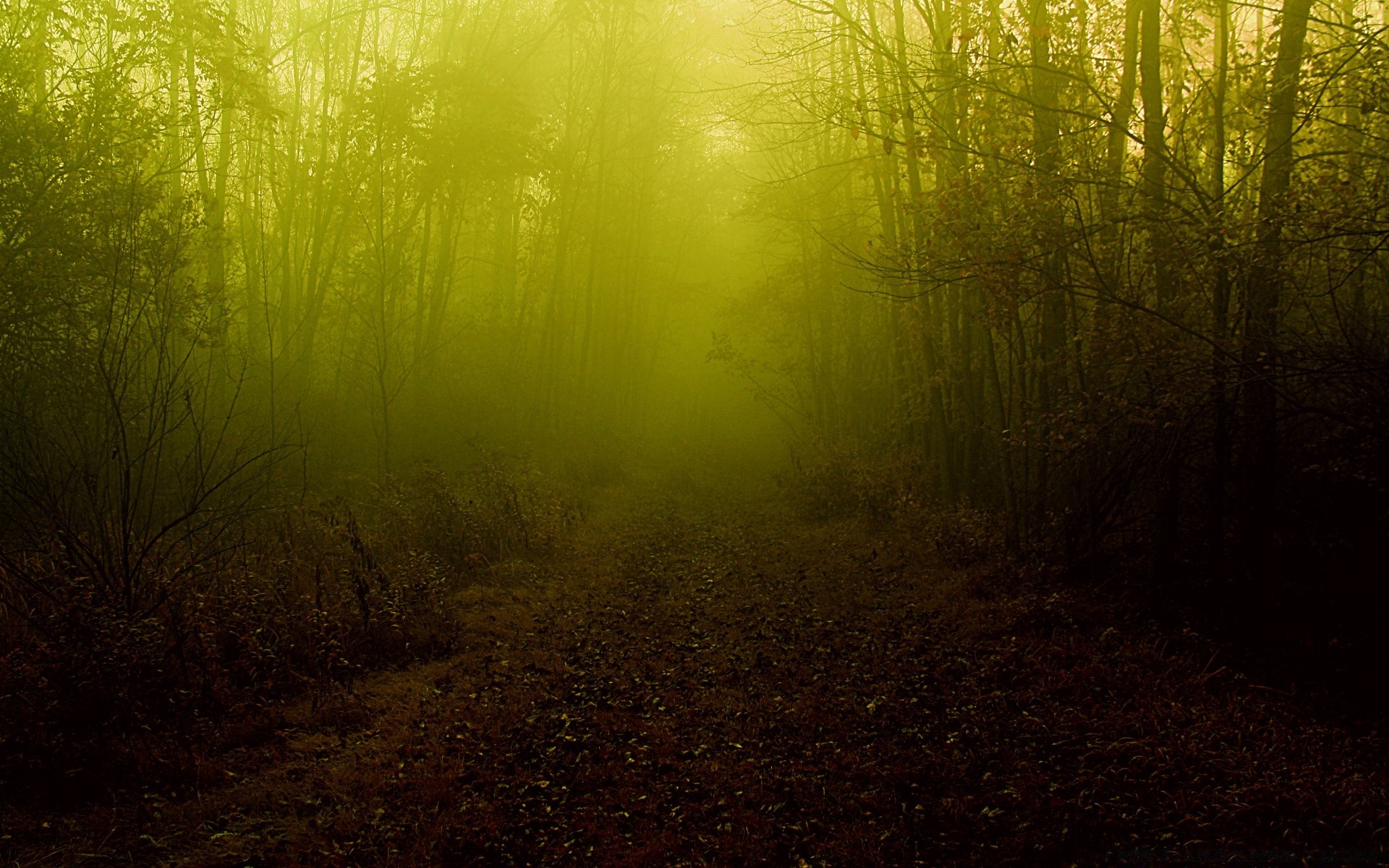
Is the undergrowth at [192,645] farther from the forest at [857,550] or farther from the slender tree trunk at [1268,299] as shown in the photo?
the slender tree trunk at [1268,299]

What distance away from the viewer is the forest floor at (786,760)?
146 inches

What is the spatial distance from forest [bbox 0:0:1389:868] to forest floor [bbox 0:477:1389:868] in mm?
31

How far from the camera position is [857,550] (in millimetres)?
10703

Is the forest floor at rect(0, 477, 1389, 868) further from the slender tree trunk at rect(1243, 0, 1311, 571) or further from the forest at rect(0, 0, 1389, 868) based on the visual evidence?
the slender tree trunk at rect(1243, 0, 1311, 571)

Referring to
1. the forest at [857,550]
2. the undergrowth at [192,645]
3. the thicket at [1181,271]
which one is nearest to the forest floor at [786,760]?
the forest at [857,550]

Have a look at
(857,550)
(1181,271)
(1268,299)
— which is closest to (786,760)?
(1181,271)

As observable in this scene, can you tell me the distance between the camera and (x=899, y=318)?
45.6 feet

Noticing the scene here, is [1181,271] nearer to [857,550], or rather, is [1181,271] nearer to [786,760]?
[786,760]

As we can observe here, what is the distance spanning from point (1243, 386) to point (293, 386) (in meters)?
16.4

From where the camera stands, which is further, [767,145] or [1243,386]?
[767,145]

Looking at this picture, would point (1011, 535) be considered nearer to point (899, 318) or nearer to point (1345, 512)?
point (1345, 512)

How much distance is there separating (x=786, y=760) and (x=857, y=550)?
6.24 meters

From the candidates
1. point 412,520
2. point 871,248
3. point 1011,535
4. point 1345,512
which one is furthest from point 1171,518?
point 412,520

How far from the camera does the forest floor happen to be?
3.71 metres
